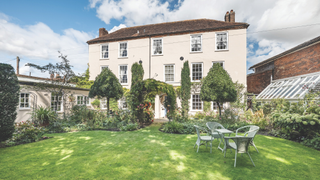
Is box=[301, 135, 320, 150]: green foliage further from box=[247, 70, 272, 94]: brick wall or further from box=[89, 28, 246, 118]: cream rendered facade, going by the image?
box=[247, 70, 272, 94]: brick wall

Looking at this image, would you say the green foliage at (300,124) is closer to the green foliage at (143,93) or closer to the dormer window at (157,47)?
the green foliage at (143,93)

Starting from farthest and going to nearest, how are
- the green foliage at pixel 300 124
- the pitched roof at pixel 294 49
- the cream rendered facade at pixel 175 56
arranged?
the cream rendered facade at pixel 175 56
the pitched roof at pixel 294 49
the green foliage at pixel 300 124

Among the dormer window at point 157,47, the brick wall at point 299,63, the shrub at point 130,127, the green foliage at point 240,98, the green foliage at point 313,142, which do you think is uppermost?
the dormer window at point 157,47

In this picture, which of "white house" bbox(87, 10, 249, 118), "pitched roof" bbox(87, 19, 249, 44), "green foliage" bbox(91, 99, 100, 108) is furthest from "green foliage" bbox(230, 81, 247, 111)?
"green foliage" bbox(91, 99, 100, 108)

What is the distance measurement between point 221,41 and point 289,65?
22.8 feet

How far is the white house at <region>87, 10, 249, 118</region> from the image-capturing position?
44.7ft

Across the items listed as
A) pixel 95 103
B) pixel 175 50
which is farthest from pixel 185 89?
pixel 95 103

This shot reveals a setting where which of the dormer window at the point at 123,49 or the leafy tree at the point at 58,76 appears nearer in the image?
the leafy tree at the point at 58,76

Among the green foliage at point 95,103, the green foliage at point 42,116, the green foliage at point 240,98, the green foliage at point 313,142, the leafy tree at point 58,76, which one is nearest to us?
the green foliage at point 313,142

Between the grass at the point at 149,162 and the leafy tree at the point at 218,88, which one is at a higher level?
the leafy tree at the point at 218,88

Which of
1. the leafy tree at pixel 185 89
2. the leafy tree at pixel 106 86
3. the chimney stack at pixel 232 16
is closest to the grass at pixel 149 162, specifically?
the leafy tree at pixel 106 86

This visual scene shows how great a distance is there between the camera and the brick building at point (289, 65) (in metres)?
11.0

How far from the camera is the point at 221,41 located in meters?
14.0

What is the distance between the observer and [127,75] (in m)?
16.2
